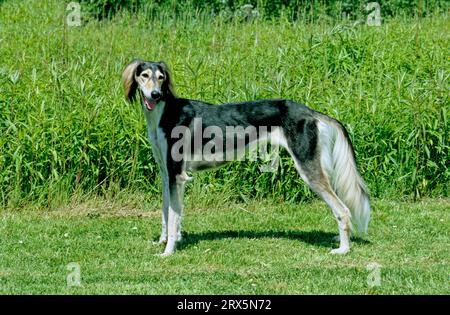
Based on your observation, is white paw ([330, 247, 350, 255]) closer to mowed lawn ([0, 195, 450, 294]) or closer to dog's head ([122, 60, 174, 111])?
mowed lawn ([0, 195, 450, 294])

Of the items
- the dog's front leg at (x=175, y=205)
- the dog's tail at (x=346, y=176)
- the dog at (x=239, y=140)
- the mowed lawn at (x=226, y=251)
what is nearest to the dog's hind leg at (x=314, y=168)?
the dog at (x=239, y=140)

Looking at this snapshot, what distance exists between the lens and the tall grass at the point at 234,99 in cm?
871

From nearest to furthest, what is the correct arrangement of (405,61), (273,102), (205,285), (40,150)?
(205,285) < (273,102) < (40,150) < (405,61)

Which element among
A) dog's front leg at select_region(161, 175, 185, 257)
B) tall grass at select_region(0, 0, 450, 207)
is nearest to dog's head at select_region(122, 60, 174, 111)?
dog's front leg at select_region(161, 175, 185, 257)

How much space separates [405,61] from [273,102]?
12.2ft

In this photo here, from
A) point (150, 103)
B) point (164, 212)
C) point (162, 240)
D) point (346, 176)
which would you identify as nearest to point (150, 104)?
point (150, 103)

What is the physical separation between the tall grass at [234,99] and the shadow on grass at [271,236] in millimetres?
1008

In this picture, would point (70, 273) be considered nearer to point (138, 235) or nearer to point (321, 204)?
point (138, 235)

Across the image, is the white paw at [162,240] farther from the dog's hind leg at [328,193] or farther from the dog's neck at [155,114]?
the dog's hind leg at [328,193]

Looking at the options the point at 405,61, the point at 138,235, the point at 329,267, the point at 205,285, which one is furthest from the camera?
the point at 405,61

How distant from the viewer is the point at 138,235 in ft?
25.6

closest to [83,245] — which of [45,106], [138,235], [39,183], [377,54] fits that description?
[138,235]

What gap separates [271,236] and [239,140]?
3.32 ft

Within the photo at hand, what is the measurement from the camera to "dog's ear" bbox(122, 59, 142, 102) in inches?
282
